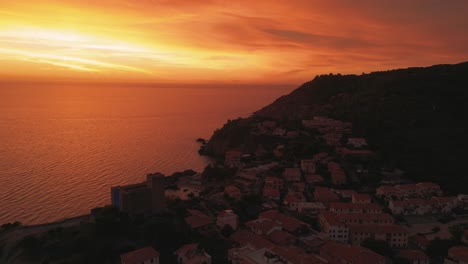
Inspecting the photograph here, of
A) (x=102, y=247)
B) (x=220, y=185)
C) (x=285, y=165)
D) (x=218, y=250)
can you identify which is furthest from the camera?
(x=285, y=165)

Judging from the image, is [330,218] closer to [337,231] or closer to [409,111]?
[337,231]

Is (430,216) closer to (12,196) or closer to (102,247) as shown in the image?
(102,247)

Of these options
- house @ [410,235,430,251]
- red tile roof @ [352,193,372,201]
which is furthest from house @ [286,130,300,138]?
house @ [410,235,430,251]

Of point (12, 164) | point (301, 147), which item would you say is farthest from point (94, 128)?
point (301, 147)

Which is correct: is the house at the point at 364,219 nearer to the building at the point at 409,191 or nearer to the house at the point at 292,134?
the building at the point at 409,191

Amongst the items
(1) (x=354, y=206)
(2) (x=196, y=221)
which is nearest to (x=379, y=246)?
(1) (x=354, y=206)

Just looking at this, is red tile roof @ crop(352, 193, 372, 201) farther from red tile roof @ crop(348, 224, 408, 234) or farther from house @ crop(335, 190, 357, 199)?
red tile roof @ crop(348, 224, 408, 234)

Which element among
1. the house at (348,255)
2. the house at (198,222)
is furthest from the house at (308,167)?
the house at (348,255)
